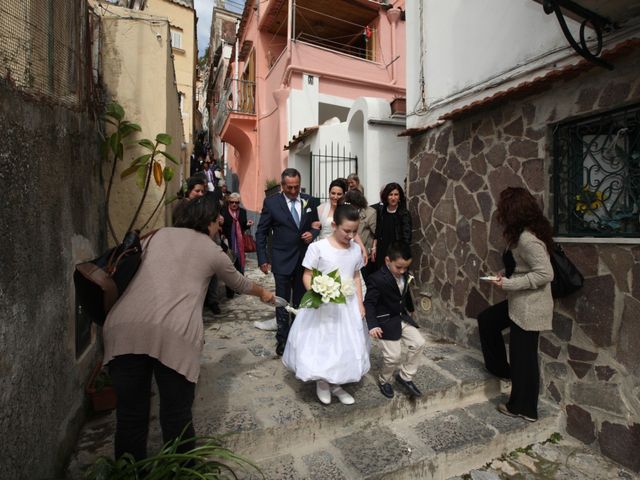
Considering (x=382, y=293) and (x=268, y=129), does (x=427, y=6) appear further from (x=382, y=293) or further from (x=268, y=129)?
(x=268, y=129)

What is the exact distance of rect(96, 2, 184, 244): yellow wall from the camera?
3682 mm

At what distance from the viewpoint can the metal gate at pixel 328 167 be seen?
26.3ft

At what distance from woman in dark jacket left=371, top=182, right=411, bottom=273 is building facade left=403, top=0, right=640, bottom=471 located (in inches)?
13.1

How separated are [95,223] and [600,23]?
4.41m

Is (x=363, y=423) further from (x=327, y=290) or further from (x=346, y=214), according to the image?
(x=346, y=214)

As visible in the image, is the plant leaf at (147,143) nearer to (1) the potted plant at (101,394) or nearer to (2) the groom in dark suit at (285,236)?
(2) the groom in dark suit at (285,236)

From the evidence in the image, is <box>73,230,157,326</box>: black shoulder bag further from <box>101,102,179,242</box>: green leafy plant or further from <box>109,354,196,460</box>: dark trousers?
<box>101,102,179,242</box>: green leafy plant

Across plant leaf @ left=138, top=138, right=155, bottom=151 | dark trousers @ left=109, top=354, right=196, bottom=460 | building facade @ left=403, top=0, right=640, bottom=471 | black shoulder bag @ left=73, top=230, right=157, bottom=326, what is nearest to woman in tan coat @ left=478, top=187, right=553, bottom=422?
building facade @ left=403, top=0, right=640, bottom=471

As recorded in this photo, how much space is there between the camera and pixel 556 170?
3.49m

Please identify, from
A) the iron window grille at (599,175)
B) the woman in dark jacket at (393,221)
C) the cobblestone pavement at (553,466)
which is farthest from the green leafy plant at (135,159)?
the cobblestone pavement at (553,466)

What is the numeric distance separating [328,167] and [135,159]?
5.31 metres

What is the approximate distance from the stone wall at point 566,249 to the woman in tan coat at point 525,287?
1.24 feet

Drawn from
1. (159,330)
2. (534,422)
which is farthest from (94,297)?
(534,422)

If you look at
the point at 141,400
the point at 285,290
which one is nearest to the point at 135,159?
the point at 285,290
